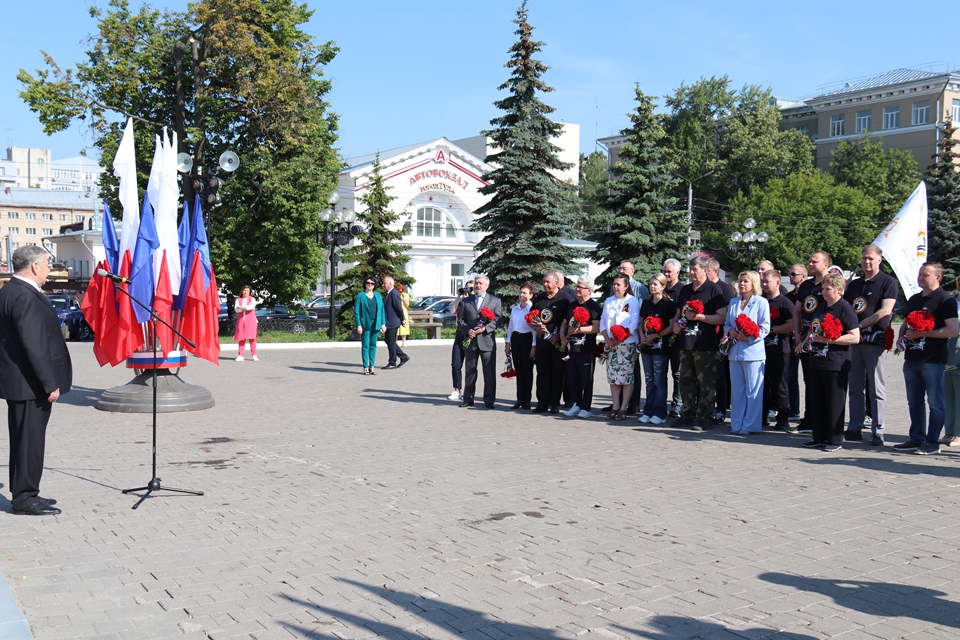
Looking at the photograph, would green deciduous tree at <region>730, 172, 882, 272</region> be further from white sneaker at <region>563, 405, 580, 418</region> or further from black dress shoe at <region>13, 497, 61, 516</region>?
black dress shoe at <region>13, 497, 61, 516</region>

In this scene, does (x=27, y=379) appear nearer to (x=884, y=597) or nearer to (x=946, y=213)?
(x=884, y=597)

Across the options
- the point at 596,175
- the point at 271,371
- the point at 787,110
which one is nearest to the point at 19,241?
the point at 596,175

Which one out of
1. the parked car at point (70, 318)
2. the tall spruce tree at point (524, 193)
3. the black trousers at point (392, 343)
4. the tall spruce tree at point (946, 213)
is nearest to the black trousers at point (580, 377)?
the black trousers at point (392, 343)

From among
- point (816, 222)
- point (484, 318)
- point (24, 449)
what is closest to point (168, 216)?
point (484, 318)

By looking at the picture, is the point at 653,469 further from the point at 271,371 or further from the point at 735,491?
the point at 271,371

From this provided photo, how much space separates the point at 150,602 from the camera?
16.4 ft

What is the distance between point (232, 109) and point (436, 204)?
3151 cm

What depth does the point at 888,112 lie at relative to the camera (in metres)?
71.5

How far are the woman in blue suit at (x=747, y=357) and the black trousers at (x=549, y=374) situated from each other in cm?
271

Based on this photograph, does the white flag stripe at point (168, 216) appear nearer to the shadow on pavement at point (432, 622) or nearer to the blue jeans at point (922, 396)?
the shadow on pavement at point (432, 622)

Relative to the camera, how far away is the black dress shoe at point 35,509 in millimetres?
6875

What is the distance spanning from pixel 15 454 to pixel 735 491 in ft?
19.9

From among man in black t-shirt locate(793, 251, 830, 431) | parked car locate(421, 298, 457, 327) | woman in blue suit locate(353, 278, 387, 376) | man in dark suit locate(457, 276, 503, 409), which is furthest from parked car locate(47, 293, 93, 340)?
man in black t-shirt locate(793, 251, 830, 431)

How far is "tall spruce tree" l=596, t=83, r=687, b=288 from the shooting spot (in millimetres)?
36469
